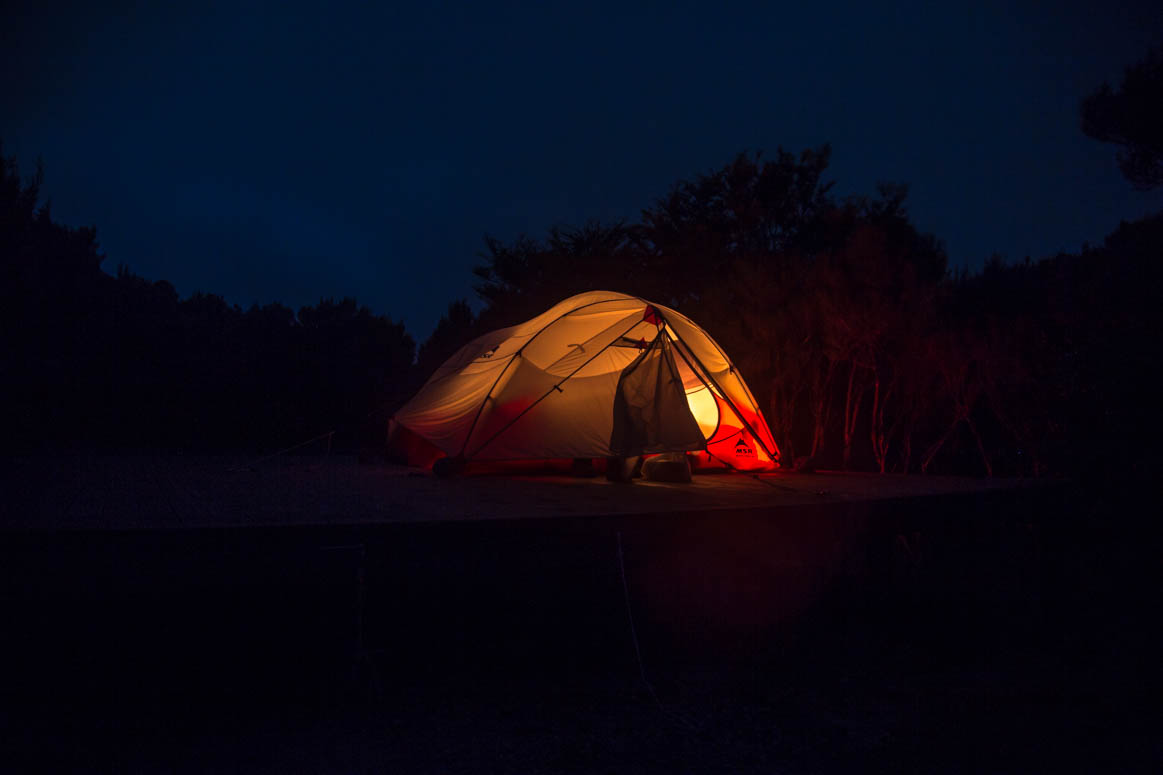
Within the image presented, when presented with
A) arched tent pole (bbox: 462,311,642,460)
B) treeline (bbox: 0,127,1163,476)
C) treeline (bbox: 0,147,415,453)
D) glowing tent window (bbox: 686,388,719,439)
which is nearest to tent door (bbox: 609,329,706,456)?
arched tent pole (bbox: 462,311,642,460)

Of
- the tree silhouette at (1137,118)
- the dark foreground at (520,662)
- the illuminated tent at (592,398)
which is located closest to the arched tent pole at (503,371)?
the illuminated tent at (592,398)

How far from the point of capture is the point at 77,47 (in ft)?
44.9

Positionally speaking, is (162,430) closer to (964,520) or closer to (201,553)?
(201,553)

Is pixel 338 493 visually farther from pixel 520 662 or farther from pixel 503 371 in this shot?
pixel 503 371

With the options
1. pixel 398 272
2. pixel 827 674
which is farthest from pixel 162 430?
pixel 398 272

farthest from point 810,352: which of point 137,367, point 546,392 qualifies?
point 137,367

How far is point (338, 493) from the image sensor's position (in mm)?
4688

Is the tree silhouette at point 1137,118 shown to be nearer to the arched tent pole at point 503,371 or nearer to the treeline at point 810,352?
the treeline at point 810,352

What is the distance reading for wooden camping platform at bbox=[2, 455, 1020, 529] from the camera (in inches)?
137

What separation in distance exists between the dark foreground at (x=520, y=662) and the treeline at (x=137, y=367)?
6.69 metres

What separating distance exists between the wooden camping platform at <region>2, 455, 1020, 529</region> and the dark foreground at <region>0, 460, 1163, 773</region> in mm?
163

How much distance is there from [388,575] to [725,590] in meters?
2.14

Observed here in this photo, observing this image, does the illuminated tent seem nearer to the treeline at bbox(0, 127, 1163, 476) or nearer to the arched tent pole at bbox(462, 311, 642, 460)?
the arched tent pole at bbox(462, 311, 642, 460)

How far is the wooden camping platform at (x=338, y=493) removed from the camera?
3.48 meters
